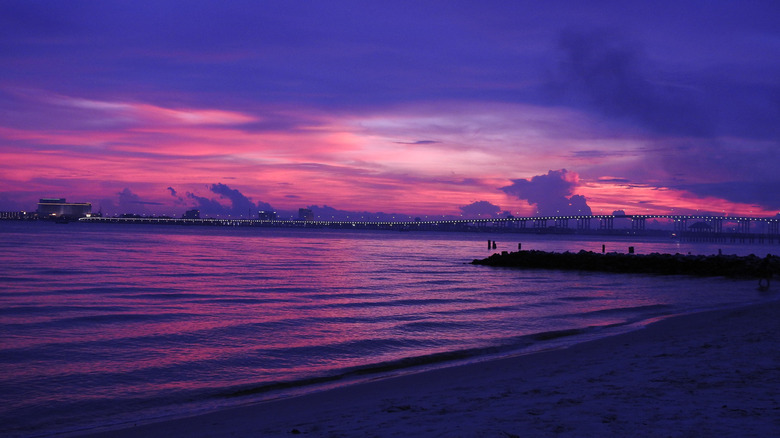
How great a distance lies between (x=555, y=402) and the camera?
6.09 metres

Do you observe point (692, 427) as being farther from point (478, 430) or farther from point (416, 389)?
point (416, 389)

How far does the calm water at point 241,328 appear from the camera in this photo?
8.10 m

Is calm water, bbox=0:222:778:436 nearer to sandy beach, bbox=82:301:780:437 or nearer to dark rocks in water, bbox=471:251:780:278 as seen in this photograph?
sandy beach, bbox=82:301:780:437

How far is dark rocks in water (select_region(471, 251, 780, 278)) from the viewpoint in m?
33.4

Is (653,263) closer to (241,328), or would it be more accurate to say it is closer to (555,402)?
(241,328)

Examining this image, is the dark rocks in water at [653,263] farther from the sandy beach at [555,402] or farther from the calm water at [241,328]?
the sandy beach at [555,402]

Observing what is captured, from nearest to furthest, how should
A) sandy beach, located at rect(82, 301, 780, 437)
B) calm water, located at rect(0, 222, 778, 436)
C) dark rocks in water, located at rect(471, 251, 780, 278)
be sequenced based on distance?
1. sandy beach, located at rect(82, 301, 780, 437)
2. calm water, located at rect(0, 222, 778, 436)
3. dark rocks in water, located at rect(471, 251, 780, 278)

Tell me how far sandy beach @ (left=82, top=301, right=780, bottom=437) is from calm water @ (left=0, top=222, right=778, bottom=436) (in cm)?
127

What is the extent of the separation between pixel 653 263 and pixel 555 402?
3488 centimetres

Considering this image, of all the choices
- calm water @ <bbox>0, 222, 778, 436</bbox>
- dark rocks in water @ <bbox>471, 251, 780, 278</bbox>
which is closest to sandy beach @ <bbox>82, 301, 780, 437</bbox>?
calm water @ <bbox>0, 222, 778, 436</bbox>

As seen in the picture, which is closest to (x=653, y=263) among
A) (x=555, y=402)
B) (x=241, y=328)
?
(x=241, y=328)

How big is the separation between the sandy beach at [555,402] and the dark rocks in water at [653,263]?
27.0 metres

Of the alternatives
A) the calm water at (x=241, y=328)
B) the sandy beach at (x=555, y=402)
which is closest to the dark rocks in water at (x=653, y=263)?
the calm water at (x=241, y=328)

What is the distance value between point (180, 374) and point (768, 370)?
8156 millimetres
